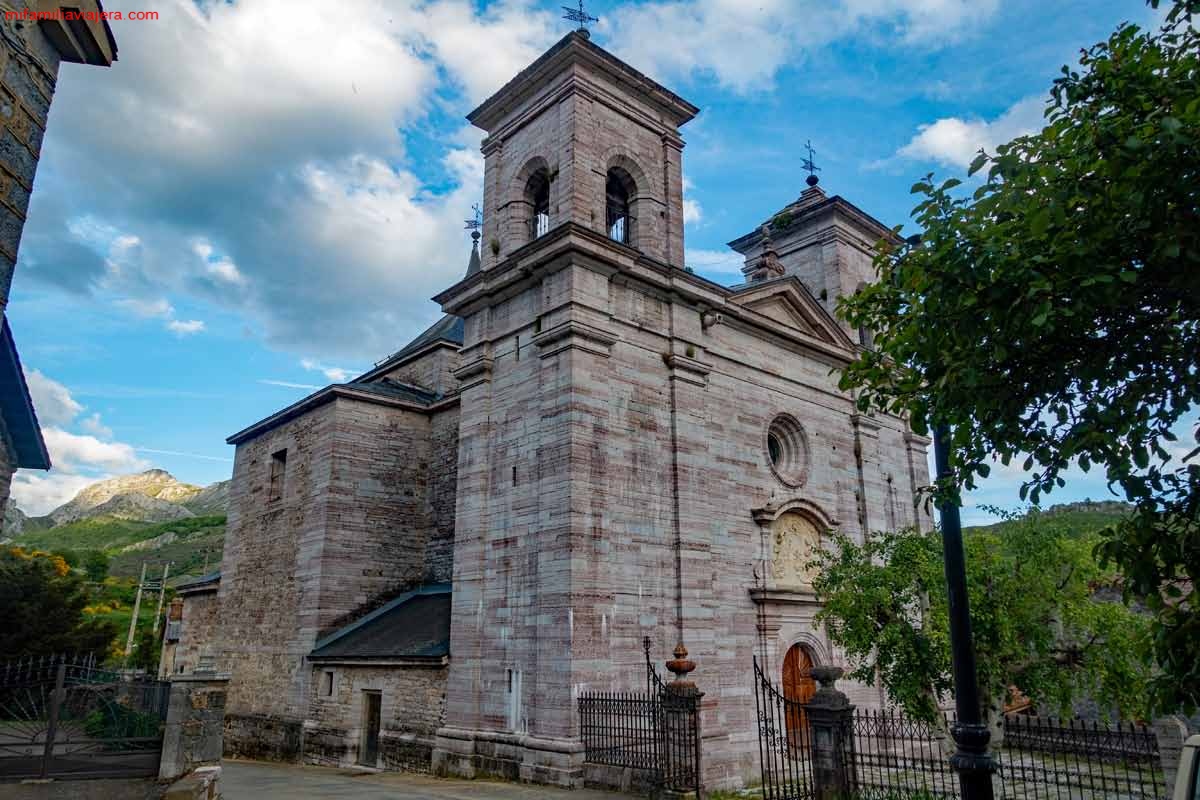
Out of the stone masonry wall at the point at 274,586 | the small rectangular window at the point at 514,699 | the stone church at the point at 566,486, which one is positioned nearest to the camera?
the small rectangular window at the point at 514,699

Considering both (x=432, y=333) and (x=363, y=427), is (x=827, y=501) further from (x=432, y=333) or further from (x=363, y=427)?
(x=432, y=333)

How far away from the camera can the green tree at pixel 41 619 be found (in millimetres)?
24250

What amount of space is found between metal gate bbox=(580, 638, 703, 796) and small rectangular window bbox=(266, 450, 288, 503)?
1221cm

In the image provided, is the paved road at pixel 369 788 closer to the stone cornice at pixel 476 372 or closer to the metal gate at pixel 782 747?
the metal gate at pixel 782 747

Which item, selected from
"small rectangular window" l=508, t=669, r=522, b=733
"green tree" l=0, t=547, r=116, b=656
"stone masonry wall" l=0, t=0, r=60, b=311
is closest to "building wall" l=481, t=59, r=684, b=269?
"small rectangular window" l=508, t=669, r=522, b=733

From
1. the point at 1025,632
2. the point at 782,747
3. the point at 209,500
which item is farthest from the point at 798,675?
the point at 209,500

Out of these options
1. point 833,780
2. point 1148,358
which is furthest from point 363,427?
point 1148,358

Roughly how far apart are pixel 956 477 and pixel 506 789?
317 inches

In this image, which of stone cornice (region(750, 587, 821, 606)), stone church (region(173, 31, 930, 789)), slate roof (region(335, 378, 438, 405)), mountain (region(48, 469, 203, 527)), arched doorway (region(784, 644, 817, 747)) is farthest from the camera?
mountain (region(48, 469, 203, 527))

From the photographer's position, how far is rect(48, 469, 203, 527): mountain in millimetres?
118125

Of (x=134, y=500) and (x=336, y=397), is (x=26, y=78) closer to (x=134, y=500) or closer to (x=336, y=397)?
(x=336, y=397)

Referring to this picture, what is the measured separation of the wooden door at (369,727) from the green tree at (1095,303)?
12481 mm

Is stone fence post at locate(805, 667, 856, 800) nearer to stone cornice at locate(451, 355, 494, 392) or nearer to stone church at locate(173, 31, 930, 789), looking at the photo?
stone church at locate(173, 31, 930, 789)

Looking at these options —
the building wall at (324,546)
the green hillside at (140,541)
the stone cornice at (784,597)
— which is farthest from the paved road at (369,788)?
the green hillside at (140,541)
